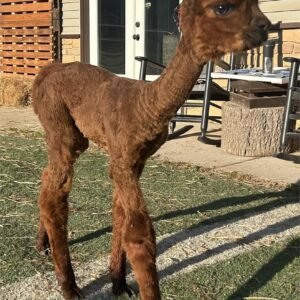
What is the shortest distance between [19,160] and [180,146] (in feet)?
6.89

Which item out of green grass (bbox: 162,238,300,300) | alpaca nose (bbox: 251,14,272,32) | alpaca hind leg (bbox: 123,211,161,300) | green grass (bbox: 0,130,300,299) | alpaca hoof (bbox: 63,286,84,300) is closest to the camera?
alpaca nose (bbox: 251,14,272,32)

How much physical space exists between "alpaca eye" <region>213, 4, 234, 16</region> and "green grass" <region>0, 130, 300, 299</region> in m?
1.65

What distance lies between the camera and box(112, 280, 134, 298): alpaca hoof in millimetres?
3059

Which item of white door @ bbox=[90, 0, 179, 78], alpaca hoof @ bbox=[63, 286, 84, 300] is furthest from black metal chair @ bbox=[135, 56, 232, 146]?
alpaca hoof @ bbox=[63, 286, 84, 300]

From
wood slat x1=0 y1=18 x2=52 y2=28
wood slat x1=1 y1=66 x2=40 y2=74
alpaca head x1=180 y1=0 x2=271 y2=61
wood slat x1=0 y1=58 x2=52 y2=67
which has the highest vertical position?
alpaca head x1=180 y1=0 x2=271 y2=61

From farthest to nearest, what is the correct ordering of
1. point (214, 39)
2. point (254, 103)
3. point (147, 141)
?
point (254, 103), point (147, 141), point (214, 39)

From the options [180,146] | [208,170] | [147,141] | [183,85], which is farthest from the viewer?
[180,146]

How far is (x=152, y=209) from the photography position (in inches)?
179

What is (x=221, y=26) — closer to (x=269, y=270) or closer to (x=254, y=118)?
(x=269, y=270)

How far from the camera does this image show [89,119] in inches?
111

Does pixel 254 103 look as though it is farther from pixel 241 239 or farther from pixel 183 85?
pixel 183 85

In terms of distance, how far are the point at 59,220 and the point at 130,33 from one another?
7018 millimetres

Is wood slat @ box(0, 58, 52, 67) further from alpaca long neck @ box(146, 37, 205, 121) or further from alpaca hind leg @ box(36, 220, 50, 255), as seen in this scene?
alpaca long neck @ box(146, 37, 205, 121)

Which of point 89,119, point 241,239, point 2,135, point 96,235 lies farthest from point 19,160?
point 89,119
